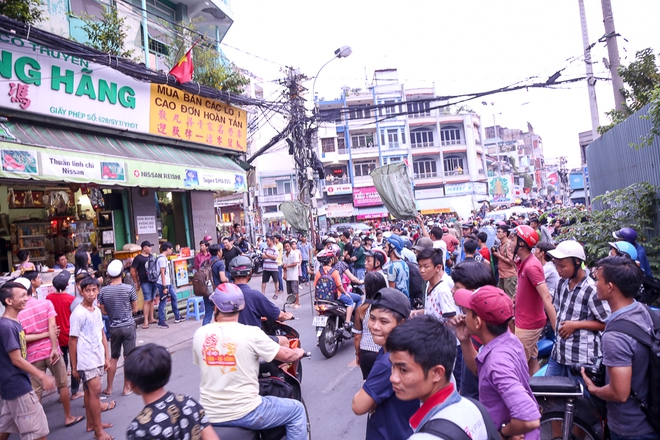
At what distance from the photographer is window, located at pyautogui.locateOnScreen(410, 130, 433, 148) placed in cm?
4453

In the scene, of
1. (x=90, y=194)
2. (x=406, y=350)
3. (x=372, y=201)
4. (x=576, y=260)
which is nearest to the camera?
(x=406, y=350)

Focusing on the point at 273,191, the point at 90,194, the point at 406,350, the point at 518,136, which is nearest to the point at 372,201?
the point at 273,191

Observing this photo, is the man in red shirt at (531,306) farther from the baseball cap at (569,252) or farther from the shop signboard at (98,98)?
the shop signboard at (98,98)

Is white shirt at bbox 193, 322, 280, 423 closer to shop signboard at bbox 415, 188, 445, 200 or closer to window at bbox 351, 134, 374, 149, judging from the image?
window at bbox 351, 134, 374, 149

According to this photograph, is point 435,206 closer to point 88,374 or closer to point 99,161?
point 99,161

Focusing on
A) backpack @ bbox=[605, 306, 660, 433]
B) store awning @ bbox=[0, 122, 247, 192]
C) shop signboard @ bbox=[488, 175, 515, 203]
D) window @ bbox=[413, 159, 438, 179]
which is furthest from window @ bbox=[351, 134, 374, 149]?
backpack @ bbox=[605, 306, 660, 433]

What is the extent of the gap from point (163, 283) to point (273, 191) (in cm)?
3352

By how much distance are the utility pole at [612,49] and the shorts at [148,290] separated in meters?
12.0

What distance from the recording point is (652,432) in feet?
8.39

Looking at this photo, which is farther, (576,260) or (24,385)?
(24,385)

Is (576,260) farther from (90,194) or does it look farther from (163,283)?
(90,194)

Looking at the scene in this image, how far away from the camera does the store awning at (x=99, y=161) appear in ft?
24.9

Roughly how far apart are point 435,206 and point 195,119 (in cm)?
3194

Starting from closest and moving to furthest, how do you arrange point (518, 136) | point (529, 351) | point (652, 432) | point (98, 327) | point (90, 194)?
point (652, 432), point (529, 351), point (98, 327), point (90, 194), point (518, 136)
